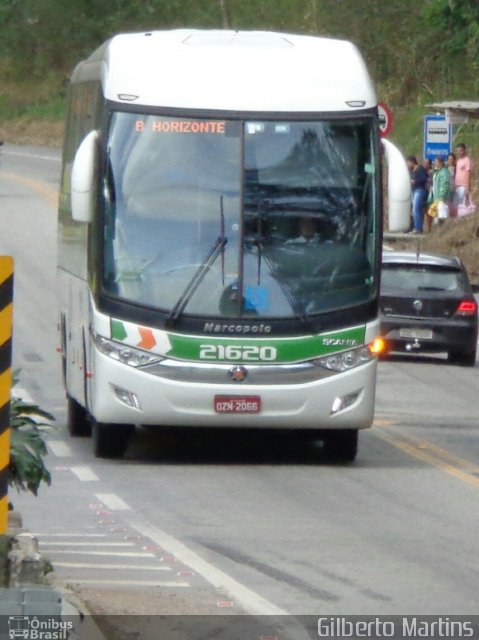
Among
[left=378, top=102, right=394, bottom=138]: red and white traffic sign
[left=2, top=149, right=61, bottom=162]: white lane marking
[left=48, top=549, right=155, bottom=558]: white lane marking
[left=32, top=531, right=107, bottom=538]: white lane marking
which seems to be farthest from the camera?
[left=2, top=149, right=61, bottom=162]: white lane marking

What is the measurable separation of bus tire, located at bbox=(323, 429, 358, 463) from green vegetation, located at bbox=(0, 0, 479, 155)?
22.5 meters

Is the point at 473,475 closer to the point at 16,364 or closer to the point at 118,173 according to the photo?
the point at 118,173

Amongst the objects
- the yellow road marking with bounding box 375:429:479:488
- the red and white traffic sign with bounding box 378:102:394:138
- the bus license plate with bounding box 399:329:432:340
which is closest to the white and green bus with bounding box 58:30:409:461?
the yellow road marking with bounding box 375:429:479:488

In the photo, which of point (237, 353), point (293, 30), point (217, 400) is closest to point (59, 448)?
point (217, 400)

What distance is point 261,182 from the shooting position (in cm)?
1505

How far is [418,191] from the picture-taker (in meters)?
38.8

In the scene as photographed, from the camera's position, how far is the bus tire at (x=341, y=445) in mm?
15570

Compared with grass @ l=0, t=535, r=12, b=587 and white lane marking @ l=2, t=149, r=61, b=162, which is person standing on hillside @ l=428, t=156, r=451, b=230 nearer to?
white lane marking @ l=2, t=149, r=61, b=162

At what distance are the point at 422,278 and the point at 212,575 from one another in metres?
15.6

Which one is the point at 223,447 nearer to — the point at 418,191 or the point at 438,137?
the point at 418,191

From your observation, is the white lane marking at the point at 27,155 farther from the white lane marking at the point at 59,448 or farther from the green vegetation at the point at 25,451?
the green vegetation at the point at 25,451

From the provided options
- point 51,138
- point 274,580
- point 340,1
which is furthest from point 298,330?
point 51,138

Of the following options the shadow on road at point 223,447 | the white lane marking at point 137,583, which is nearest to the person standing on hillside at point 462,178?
the shadow on road at point 223,447

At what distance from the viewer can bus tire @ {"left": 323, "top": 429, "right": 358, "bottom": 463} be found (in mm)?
15570
